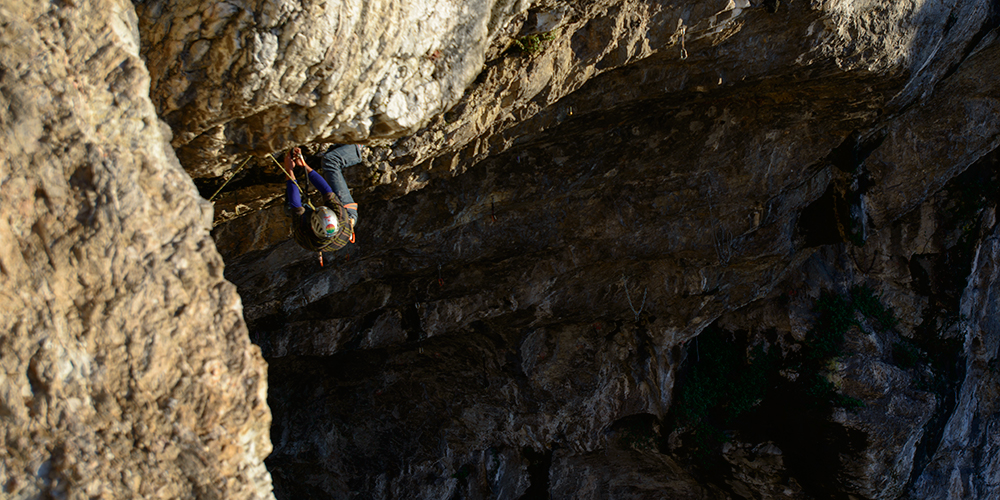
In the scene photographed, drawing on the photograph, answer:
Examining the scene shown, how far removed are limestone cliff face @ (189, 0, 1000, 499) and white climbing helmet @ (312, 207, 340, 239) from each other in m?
0.82

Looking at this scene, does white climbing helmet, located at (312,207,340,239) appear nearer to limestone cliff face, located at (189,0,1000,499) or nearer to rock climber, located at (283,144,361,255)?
rock climber, located at (283,144,361,255)

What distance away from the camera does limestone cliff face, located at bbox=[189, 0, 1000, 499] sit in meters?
5.83

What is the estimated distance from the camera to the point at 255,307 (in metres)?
8.39

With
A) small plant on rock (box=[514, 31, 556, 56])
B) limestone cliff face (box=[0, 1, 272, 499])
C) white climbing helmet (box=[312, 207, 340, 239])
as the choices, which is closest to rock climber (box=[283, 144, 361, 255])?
white climbing helmet (box=[312, 207, 340, 239])

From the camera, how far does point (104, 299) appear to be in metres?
2.52

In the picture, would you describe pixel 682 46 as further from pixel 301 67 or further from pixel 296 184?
pixel 296 184

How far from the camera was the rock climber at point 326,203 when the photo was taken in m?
4.54

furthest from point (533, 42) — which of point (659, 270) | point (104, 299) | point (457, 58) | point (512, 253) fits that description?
point (659, 270)

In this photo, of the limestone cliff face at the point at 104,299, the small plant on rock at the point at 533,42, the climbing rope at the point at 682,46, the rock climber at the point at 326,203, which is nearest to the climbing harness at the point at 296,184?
the rock climber at the point at 326,203

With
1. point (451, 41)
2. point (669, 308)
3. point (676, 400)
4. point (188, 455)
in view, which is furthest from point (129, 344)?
point (676, 400)

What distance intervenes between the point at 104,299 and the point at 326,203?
2.37 metres

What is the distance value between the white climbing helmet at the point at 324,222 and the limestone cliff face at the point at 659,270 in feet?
2.70

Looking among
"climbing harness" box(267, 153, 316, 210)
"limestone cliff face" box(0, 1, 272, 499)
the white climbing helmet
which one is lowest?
"limestone cliff face" box(0, 1, 272, 499)

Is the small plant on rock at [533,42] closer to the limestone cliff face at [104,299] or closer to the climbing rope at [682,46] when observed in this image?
the climbing rope at [682,46]
